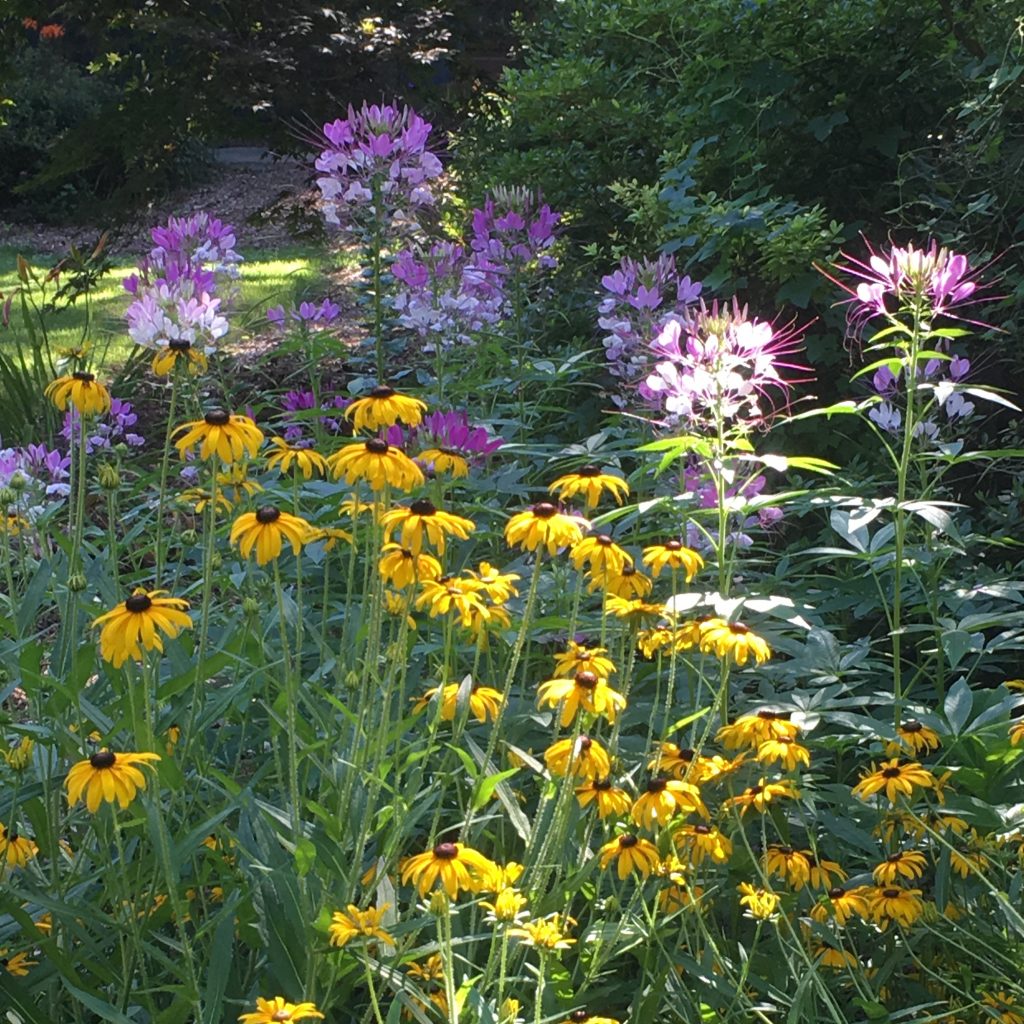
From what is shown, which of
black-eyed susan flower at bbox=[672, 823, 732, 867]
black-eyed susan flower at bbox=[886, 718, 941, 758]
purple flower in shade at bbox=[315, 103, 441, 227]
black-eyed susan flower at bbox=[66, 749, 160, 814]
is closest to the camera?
black-eyed susan flower at bbox=[66, 749, 160, 814]

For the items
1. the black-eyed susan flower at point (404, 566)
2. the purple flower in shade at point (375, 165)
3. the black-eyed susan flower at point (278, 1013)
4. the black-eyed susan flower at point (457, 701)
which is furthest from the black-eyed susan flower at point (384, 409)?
the purple flower in shade at point (375, 165)

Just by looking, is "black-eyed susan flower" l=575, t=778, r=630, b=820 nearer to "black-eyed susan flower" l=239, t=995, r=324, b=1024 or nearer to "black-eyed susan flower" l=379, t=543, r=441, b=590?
"black-eyed susan flower" l=379, t=543, r=441, b=590

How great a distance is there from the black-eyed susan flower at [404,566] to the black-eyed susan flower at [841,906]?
688 mm

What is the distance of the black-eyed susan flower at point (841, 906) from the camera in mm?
1687

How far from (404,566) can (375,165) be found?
186 centimetres

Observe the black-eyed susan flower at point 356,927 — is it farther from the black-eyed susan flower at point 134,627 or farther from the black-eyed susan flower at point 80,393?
the black-eyed susan flower at point 80,393

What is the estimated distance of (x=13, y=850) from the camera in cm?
157

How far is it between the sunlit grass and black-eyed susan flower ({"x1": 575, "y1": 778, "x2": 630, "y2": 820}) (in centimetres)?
374

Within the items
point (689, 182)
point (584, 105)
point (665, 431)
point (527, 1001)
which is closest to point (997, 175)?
point (689, 182)

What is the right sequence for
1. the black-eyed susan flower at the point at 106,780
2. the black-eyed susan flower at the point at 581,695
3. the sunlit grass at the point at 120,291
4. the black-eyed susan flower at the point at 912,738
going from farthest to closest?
1. the sunlit grass at the point at 120,291
2. the black-eyed susan flower at the point at 912,738
3. the black-eyed susan flower at the point at 581,695
4. the black-eyed susan flower at the point at 106,780

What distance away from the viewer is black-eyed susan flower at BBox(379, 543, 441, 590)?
4.96ft

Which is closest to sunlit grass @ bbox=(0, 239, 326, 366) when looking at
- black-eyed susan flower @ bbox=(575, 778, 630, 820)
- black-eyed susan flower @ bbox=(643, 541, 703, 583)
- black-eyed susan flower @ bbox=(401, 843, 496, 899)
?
black-eyed susan flower @ bbox=(643, 541, 703, 583)

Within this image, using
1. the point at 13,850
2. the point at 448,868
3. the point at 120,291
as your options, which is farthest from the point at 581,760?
→ the point at 120,291

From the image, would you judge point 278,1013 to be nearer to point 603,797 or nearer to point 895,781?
point 603,797
